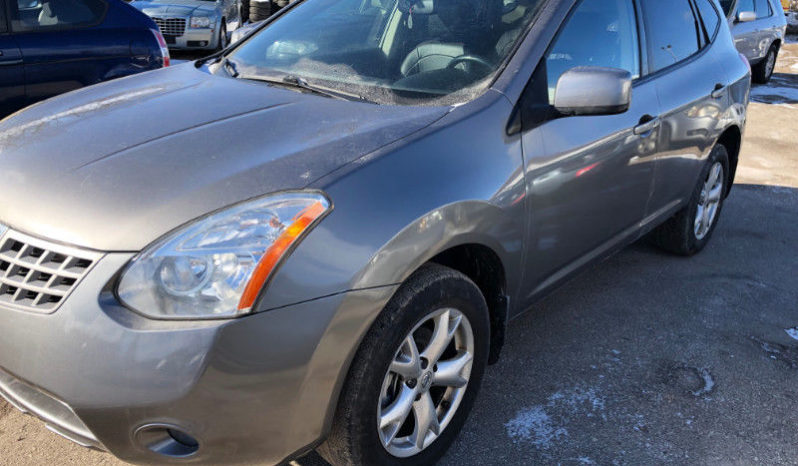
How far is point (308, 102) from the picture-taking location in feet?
8.79

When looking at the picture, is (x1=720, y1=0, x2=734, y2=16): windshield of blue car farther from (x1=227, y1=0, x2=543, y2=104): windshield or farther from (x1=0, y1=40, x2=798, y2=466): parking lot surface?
(x1=227, y1=0, x2=543, y2=104): windshield

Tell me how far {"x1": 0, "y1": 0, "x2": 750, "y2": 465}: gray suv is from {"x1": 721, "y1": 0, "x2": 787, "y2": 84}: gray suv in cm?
710

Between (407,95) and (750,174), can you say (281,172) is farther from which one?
(750,174)

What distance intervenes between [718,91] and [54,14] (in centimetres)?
415

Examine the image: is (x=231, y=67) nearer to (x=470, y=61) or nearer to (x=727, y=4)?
Result: (x=470, y=61)

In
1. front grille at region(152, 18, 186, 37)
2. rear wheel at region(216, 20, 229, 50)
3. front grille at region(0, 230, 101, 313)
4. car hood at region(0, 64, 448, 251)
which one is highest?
car hood at region(0, 64, 448, 251)

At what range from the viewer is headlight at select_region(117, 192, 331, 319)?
6.09 ft

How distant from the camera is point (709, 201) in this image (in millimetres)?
4582

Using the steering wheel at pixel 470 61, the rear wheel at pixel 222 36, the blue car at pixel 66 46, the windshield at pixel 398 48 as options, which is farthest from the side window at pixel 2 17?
the rear wheel at pixel 222 36

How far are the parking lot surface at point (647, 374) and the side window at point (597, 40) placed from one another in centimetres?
119

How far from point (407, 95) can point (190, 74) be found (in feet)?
3.35

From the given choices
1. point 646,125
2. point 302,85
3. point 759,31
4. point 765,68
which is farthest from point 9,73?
point 765,68

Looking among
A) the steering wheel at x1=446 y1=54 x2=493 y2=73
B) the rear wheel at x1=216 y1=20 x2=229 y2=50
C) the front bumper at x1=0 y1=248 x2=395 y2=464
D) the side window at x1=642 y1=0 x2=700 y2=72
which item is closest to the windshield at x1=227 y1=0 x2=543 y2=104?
the steering wheel at x1=446 y1=54 x2=493 y2=73

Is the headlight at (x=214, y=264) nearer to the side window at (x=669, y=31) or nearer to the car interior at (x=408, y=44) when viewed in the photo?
the car interior at (x=408, y=44)
